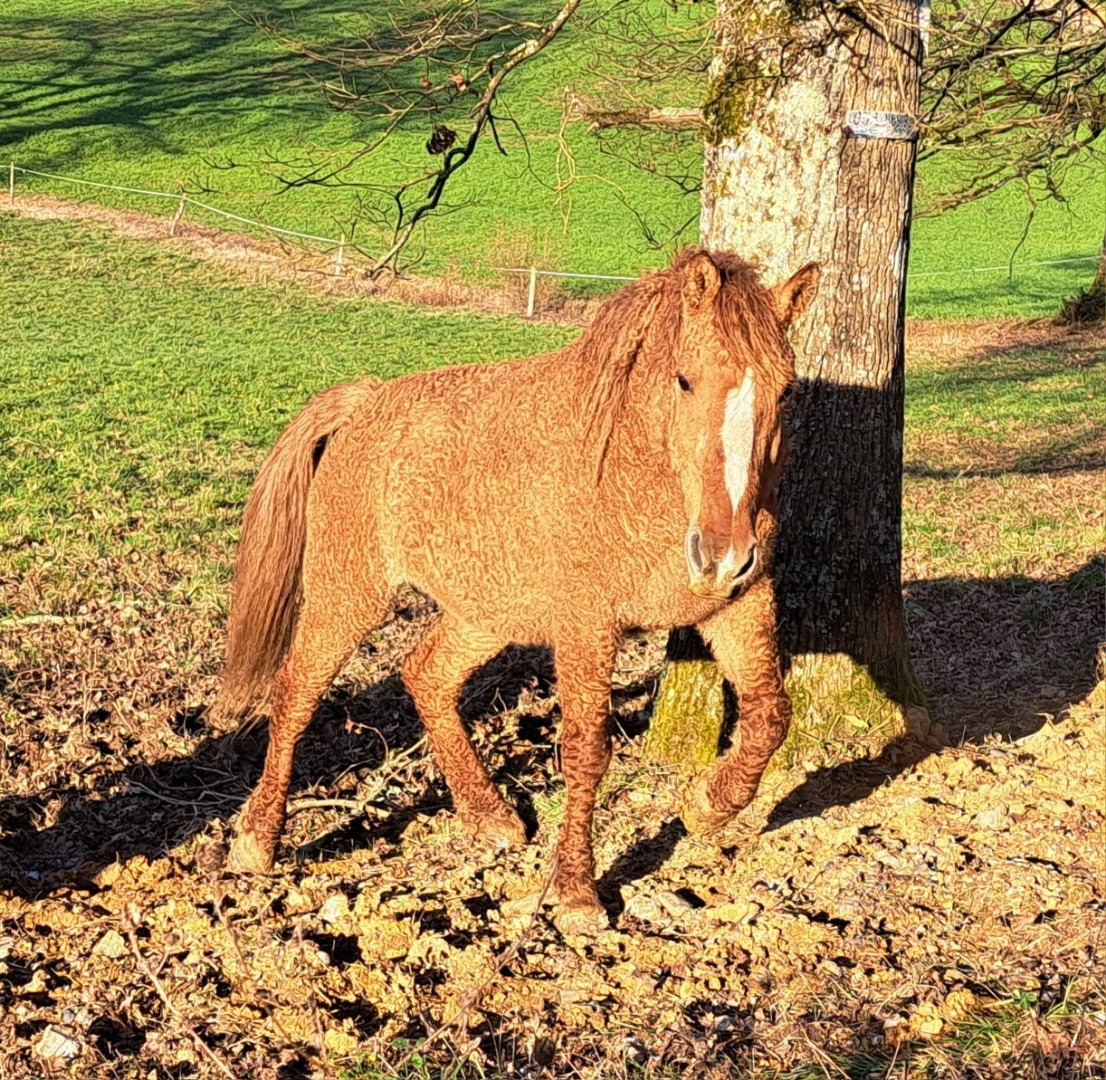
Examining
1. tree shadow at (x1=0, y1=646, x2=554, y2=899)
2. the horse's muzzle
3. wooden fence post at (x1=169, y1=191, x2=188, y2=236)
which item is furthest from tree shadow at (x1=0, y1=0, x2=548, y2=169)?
the horse's muzzle

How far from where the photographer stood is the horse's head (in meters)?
3.58

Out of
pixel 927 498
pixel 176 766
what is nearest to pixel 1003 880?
pixel 176 766

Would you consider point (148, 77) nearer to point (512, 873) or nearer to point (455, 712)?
point (455, 712)

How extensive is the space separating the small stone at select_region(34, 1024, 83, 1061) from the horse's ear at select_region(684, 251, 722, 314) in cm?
271

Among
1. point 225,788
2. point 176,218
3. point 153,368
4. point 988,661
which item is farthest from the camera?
point 176,218

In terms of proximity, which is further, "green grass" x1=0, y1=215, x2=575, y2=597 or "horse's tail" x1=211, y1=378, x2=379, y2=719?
"green grass" x1=0, y1=215, x2=575, y2=597

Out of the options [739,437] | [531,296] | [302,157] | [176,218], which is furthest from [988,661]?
[176,218]

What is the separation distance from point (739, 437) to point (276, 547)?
8.17 feet

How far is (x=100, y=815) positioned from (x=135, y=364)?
1217 centimetres

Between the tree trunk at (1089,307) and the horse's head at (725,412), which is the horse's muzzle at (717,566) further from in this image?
the tree trunk at (1089,307)

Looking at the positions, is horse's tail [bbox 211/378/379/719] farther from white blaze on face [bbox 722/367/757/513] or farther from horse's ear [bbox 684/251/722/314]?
white blaze on face [bbox 722/367/757/513]

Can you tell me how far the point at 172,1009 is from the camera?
3.79m

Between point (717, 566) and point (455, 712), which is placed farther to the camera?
point (455, 712)

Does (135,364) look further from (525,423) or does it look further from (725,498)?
(725,498)
